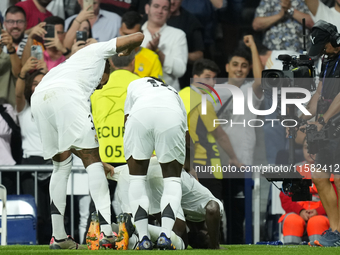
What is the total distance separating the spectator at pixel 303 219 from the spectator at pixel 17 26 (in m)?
4.01

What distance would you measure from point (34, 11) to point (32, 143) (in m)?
1.83

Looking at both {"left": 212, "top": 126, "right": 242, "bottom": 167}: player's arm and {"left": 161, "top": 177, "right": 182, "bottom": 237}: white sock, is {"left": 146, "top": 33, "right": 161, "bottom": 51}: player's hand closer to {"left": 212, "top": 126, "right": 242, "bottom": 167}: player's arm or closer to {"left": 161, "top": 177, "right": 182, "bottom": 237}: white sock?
{"left": 212, "top": 126, "right": 242, "bottom": 167}: player's arm

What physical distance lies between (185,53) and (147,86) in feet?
9.51

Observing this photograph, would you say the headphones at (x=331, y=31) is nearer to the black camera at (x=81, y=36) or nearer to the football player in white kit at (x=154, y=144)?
the football player in white kit at (x=154, y=144)

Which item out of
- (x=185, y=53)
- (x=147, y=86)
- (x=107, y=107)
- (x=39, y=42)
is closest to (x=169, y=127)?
(x=147, y=86)

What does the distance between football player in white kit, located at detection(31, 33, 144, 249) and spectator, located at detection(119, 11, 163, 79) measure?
2.59 meters

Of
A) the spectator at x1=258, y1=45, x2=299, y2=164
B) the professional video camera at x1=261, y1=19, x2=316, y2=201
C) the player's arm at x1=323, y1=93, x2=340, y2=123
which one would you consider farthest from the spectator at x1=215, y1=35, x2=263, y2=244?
the player's arm at x1=323, y1=93, x2=340, y2=123

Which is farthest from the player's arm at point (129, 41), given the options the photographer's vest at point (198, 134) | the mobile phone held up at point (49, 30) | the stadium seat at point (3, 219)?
the mobile phone held up at point (49, 30)

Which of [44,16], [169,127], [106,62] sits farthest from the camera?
[44,16]

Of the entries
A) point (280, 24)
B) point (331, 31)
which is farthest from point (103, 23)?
point (331, 31)

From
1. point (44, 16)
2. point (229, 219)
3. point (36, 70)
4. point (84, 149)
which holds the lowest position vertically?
point (229, 219)

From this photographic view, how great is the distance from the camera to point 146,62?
7570 mm

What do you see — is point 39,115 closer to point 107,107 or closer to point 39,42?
point 107,107

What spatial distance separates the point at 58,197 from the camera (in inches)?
188
